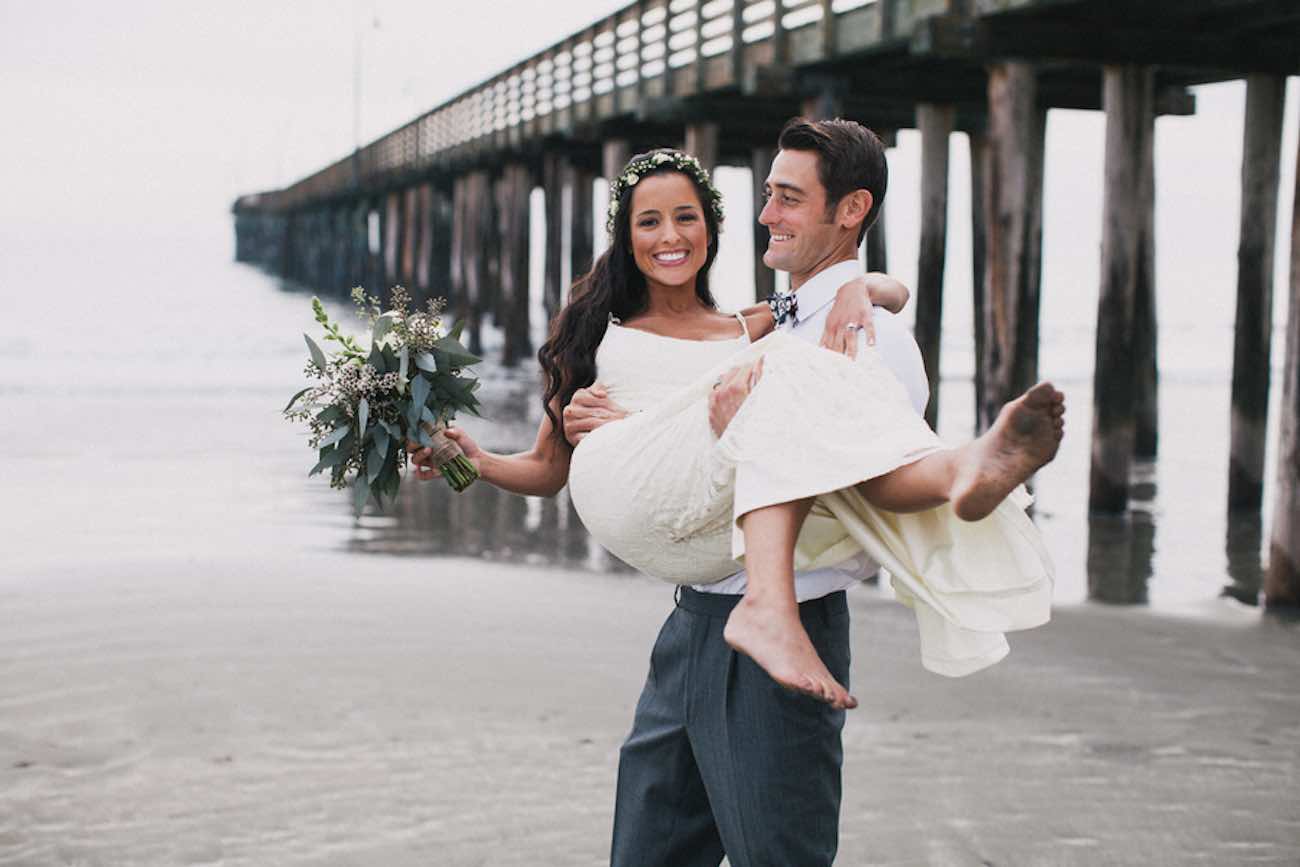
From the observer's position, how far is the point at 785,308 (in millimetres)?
2383

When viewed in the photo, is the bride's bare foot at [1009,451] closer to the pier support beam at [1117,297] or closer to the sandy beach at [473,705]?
the sandy beach at [473,705]

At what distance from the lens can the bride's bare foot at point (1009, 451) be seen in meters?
1.88

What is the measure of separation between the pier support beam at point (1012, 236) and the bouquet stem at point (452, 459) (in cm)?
653

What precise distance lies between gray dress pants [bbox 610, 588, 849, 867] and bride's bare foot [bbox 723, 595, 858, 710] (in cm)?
22

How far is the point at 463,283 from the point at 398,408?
75.8ft

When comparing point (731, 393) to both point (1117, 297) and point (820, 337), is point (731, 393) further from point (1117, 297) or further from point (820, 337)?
point (1117, 297)

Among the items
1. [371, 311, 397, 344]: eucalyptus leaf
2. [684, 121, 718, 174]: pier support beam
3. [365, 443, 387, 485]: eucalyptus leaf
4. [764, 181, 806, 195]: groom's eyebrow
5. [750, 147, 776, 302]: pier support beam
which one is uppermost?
[684, 121, 718, 174]: pier support beam

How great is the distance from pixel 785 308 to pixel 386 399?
0.68 m

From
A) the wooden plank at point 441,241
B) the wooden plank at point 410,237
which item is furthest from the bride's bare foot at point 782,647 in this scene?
the wooden plank at point 410,237

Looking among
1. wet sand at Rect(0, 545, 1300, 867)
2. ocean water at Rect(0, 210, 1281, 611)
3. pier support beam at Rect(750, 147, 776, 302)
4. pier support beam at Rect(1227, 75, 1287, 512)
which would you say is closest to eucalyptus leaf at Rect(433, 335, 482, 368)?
wet sand at Rect(0, 545, 1300, 867)

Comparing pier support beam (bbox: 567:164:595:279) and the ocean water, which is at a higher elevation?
pier support beam (bbox: 567:164:595:279)

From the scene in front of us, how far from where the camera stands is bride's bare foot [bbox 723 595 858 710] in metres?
2.02

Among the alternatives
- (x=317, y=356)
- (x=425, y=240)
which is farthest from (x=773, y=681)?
(x=425, y=240)

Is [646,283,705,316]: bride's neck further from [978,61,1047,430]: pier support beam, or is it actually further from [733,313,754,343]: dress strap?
[978,61,1047,430]: pier support beam
